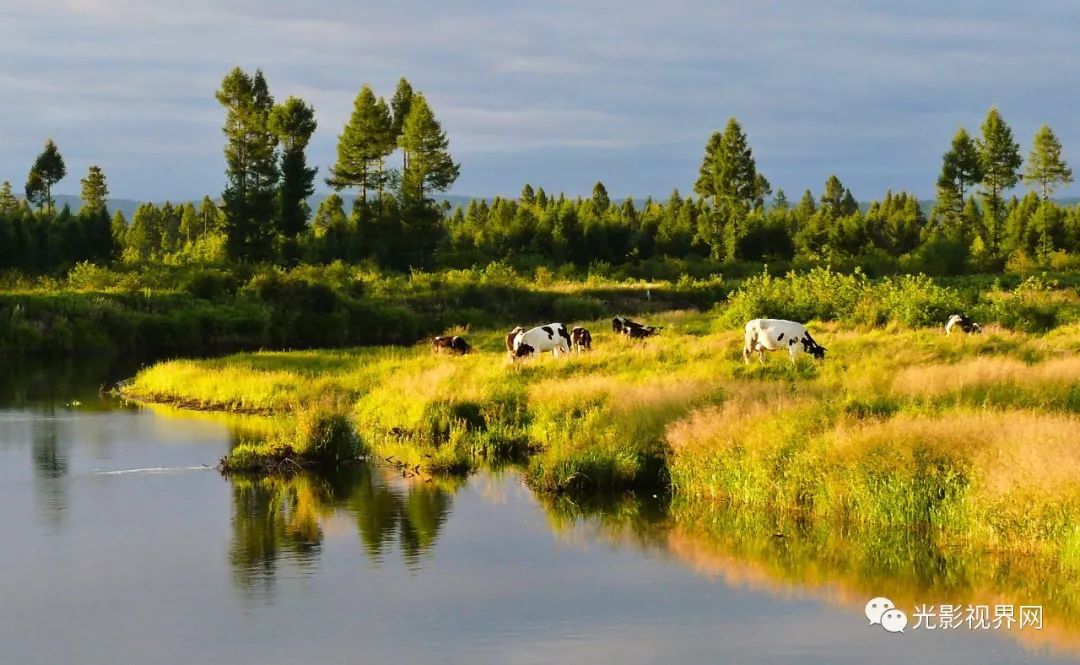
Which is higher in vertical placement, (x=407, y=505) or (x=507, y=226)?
(x=507, y=226)

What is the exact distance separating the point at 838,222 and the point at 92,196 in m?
69.2

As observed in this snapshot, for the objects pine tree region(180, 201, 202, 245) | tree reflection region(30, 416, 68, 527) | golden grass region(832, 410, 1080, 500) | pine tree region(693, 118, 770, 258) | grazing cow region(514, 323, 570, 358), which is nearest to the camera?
golden grass region(832, 410, 1080, 500)

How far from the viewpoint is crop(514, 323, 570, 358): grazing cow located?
34.1 m

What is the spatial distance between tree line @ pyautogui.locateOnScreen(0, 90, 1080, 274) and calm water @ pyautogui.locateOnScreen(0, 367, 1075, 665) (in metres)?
66.9

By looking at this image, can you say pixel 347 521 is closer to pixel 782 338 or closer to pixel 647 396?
pixel 647 396

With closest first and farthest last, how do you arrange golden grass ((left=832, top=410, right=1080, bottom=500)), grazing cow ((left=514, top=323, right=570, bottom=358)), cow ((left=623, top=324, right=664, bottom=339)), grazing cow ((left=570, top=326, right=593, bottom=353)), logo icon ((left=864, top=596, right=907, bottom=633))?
1. logo icon ((left=864, top=596, right=907, bottom=633))
2. golden grass ((left=832, top=410, right=1080, bottom=500))
3. grazing cow ((left=514, top=323, right=570, bottom=358))
4. grazing cow ((left=570, top=326, right=593, bottom=353))
5. cow ((left=623, top=324, right=664, bottom=339))

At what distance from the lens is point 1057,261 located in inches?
3625

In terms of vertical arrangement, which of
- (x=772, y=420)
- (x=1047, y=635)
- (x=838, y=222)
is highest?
(x=838, y=222)

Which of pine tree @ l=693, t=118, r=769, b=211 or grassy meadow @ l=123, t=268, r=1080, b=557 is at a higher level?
pine tree @ l=693, t=118, r=769, b=211

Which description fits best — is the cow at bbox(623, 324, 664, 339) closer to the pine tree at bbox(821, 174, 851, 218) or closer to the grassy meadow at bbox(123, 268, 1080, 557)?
the grassy meadow at bbox(123, 268, 1080, 557)

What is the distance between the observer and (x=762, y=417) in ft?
67.7

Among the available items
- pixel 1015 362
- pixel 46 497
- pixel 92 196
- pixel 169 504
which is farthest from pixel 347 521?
pixel 92 196

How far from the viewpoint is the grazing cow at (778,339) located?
31344mm

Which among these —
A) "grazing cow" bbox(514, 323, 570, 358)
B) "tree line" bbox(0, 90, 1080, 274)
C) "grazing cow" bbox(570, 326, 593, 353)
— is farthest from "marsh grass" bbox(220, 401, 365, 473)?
"tree line" bbox(0, 90, 1080, 274)
